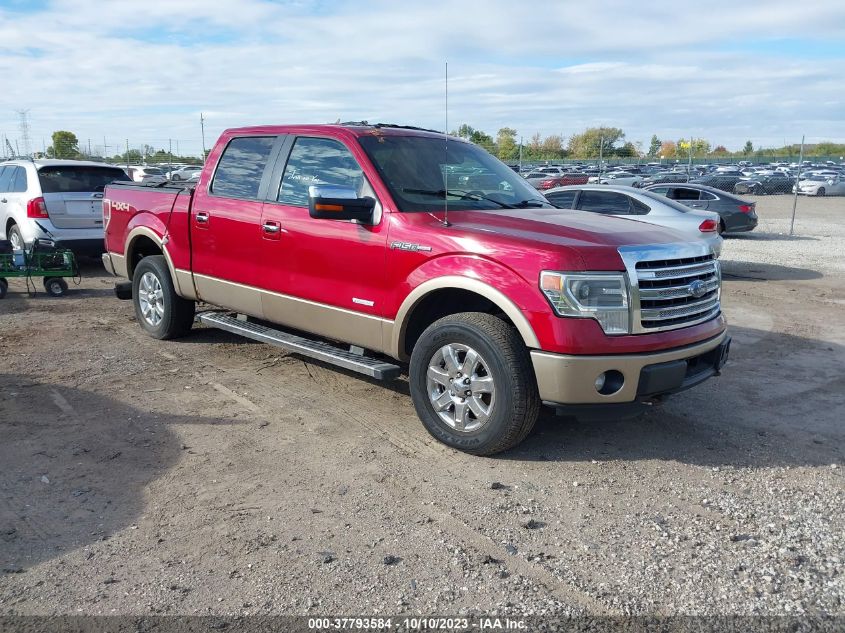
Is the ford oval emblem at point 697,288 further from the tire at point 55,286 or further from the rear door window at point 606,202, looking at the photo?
the tire at point 55,286

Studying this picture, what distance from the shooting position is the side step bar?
5152 mm

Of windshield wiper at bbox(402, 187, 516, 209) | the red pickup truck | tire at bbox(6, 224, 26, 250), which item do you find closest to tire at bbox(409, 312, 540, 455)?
the red pickup truck

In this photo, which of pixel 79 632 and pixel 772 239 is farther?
pixel 772 239

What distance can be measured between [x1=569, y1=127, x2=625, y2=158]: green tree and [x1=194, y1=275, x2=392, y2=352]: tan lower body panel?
24.2 meters

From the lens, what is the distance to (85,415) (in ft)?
17.6

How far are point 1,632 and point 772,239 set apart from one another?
19819mm

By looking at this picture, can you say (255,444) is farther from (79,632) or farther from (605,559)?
(605,559)

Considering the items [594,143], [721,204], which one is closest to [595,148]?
[594,143]

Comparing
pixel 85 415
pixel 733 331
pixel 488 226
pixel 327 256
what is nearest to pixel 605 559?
pixel 488 226

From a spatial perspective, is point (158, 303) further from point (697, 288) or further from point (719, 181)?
point (719, 181)

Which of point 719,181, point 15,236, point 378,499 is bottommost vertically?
point 719,181

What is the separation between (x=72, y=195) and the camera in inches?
427

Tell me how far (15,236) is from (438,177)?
8.51 meters

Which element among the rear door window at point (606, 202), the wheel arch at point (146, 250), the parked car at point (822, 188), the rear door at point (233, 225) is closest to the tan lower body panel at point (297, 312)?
the rear door at point (233, 225)
